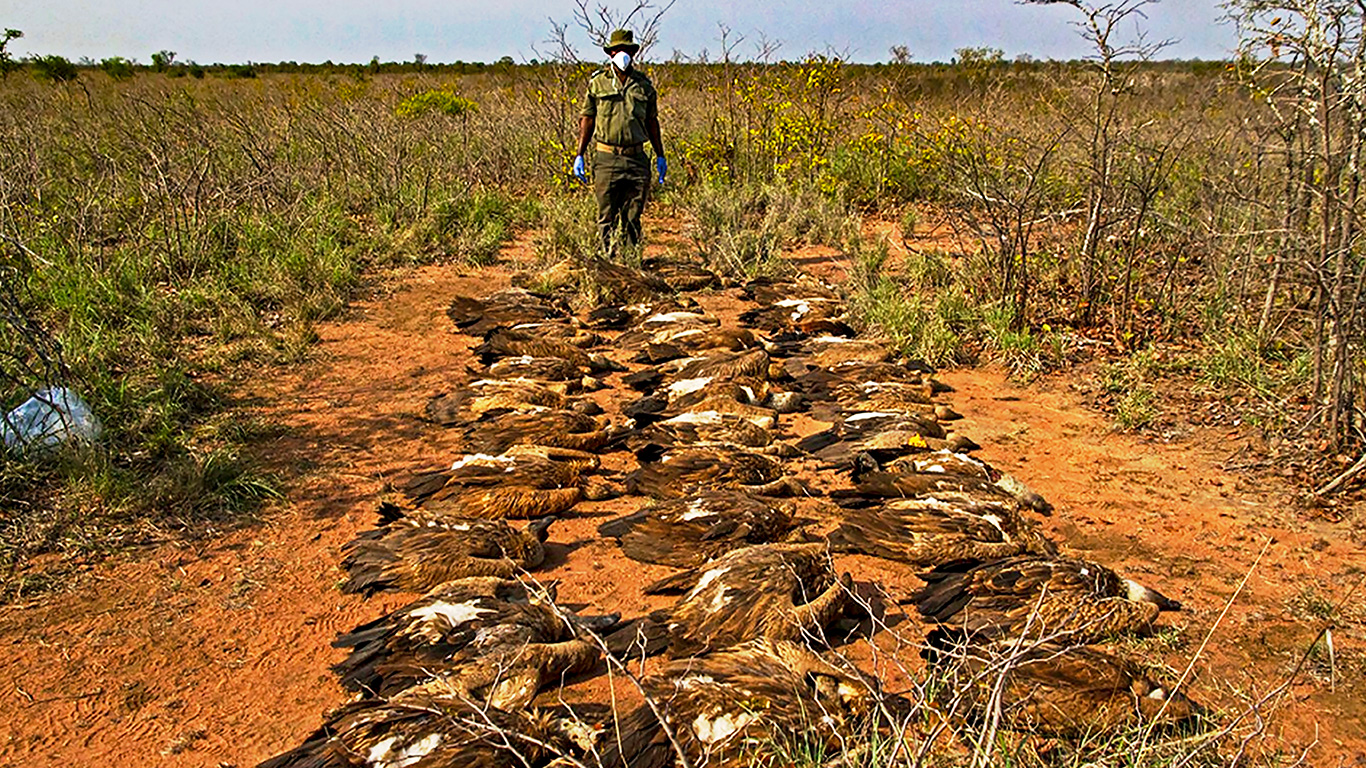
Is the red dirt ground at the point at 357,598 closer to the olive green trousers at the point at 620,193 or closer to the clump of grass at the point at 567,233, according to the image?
the clump of grass at the point at 567,233

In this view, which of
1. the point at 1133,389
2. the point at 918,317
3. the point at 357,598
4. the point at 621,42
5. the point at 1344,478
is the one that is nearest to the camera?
the point at 357,598

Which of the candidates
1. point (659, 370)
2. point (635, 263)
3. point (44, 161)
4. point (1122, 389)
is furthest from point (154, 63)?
point (1122, 389)

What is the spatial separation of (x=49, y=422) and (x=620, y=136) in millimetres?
6448

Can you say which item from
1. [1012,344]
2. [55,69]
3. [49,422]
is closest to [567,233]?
[1012,344]

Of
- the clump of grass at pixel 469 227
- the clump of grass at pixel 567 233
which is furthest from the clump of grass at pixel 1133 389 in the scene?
the clump of grass at pixel 469 227

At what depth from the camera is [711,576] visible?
13.4ft

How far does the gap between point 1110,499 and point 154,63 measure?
38.1 metres

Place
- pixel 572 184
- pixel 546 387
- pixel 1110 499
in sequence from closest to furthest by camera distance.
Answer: pixel 1110 499 < pixel 546 387 < pixel 572 184

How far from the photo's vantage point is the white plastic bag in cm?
495

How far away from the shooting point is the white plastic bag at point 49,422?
16.3 feet

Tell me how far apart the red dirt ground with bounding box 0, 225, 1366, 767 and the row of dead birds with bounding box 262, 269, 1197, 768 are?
229 millimetres

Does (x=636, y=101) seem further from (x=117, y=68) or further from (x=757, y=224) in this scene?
(x=117, y=68)

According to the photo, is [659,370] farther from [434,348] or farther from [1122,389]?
[1122,389]

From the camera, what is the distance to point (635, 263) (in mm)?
10391
